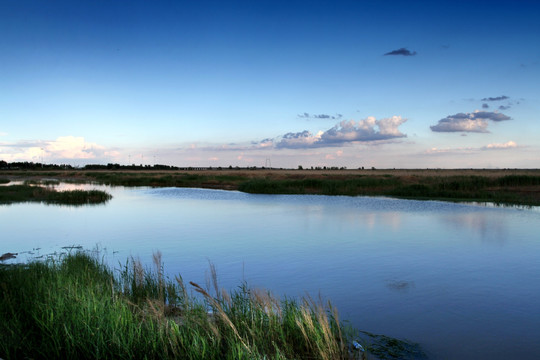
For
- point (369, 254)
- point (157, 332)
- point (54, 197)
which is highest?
point (54, 197)

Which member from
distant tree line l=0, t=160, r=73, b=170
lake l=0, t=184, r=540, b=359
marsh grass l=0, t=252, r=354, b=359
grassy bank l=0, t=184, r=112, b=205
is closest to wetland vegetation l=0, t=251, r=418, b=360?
marsh grass l=0, t=252, r=354, b=359

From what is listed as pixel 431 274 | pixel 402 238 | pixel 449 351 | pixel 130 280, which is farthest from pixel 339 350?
pixel 402 238

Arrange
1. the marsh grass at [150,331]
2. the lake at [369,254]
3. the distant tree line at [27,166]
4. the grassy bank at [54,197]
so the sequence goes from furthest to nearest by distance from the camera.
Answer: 1. the distant tree line at [27,166]
2. the grassy bank at [54,197]
3. the lake at [369,254]
4. the marsh grass at [150,331]

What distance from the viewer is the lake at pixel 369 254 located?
25.4ft

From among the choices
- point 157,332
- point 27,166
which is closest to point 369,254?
point 157,332

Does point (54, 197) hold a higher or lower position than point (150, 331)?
higher

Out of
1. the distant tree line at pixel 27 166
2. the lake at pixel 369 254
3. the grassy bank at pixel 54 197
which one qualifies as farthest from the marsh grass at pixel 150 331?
the distant tree line at pixel 27 166

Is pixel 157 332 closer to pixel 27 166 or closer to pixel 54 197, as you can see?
pixel 54 197

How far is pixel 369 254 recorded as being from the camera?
549 inches

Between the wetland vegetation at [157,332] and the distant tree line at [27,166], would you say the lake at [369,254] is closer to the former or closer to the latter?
the wetland vegetation at [157,332]

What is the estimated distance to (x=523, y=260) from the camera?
42.5ft

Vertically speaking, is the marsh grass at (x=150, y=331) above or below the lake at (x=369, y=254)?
above

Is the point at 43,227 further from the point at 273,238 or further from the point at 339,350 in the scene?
the point at 339,350

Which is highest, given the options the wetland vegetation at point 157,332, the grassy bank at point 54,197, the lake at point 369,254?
the grassy bank at point 54,197
